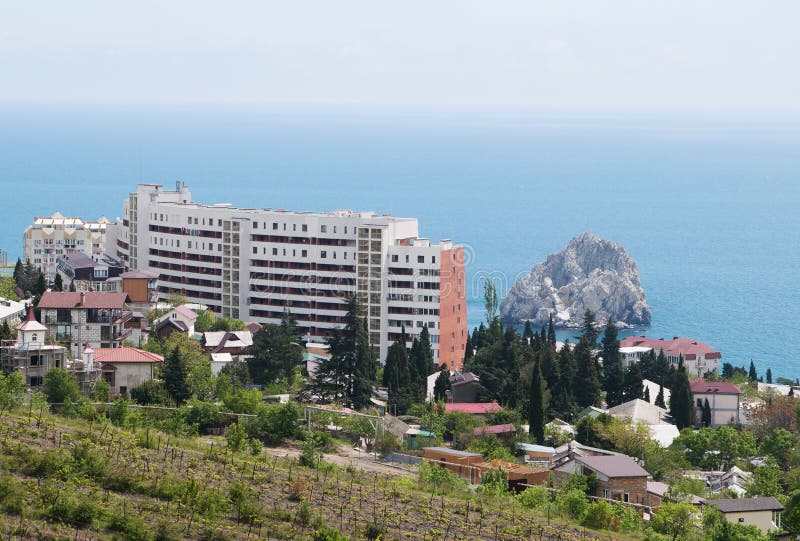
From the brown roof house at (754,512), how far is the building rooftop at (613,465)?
13.2ft

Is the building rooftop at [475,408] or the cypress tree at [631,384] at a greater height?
the cypress tree at [631,384]

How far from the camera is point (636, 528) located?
41469 mm

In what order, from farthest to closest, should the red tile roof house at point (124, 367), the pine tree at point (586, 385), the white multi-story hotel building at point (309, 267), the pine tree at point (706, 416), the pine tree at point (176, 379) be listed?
the white multi-story hotel building at point (309, 267), the pine tree at point (706, 416), the pine tree at point (586, 385), the red tile roof house at point (124, 367), the pine tree at point (176, 379)

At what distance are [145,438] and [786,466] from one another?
31.6m

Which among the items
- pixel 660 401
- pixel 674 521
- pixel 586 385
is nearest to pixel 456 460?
pixel 674 521

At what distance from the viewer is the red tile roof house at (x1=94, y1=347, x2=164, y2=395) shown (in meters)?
58.6

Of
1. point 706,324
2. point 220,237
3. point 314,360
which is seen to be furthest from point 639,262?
point 314,360

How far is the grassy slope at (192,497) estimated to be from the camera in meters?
31.2

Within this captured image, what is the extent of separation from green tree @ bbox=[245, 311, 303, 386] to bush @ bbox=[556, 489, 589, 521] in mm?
27624

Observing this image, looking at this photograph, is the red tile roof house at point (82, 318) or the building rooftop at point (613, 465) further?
the red tile roof house at point (82, 318)

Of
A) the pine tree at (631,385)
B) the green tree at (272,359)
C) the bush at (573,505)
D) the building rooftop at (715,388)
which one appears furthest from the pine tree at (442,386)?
the bush at (573,505)

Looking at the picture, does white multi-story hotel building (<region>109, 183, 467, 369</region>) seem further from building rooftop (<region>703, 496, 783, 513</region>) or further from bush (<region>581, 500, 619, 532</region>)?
bush (<region>581, 500, 619, 532</region>)

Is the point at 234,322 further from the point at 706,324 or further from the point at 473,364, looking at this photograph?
the point at 706,324

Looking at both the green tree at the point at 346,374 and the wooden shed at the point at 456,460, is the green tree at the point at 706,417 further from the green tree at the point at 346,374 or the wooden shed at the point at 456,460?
the wooden shed at the point at 456,460
